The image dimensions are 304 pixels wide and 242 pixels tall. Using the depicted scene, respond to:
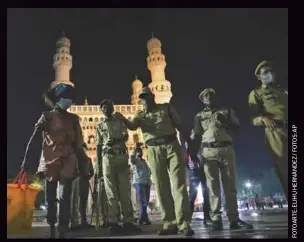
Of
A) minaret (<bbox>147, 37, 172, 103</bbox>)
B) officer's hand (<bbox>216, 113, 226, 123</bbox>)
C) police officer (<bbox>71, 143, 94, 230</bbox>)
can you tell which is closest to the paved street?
police officer (<bbox>71, 143, 94, 230</bbox>)

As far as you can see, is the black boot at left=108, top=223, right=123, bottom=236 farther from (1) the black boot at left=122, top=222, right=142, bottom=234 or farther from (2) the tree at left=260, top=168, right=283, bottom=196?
(2) the tree at left=260, top=168, right=283, bottom=196

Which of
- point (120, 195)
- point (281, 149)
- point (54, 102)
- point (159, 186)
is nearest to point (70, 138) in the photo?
point (54, 102)

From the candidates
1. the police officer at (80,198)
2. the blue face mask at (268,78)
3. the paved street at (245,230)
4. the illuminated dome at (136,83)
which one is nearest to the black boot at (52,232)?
the paved street at (245,230)

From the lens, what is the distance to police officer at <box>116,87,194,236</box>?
15.9 ft

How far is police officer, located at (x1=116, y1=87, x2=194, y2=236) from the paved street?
0.87 feet

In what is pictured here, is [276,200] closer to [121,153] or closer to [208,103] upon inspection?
[208,103]

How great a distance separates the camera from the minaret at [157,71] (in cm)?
623

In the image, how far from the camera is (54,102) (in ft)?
17.5

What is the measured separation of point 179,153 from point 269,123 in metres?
1.42

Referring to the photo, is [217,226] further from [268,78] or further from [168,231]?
[268,78]

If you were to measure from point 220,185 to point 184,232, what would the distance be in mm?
893

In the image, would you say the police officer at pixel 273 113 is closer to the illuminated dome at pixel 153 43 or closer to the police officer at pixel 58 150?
the illuminated dome at pixel 153 43

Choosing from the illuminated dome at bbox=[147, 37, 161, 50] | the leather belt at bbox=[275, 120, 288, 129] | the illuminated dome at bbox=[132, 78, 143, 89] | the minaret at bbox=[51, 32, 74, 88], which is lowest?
the leather belt at bbox=[275, 120, 288, 129]

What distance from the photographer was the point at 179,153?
501cm
